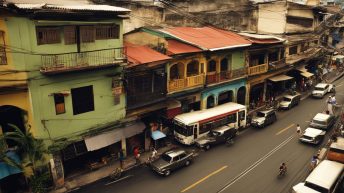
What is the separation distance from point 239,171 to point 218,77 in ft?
43.7

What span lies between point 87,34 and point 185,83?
41.3ft

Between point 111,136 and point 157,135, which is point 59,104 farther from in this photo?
point 157,135

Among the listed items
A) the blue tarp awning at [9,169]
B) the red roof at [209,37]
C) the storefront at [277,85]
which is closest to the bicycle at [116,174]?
the blue tarp awning at [9,169]

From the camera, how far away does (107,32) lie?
2642cm

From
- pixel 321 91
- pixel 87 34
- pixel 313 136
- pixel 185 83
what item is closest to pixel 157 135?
pixel 185 83

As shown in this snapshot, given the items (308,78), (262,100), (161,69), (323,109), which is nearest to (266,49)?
(262,100)

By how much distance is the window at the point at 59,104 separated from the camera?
24253 millimetres

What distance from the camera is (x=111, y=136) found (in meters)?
27.7

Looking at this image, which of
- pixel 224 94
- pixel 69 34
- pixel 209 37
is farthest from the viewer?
pixel 224 94

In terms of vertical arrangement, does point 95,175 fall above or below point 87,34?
below

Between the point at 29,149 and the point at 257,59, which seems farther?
the point at 257,59

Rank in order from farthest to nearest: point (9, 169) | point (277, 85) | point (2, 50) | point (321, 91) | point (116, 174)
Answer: point (277, 85) → point (321, 91) → point (116, 174) → point (9, 169) → point (2, 50)

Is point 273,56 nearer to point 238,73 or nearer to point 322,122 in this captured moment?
point 238,73

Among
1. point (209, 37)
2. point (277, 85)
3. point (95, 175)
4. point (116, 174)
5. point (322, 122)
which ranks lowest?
point (95, 175)
